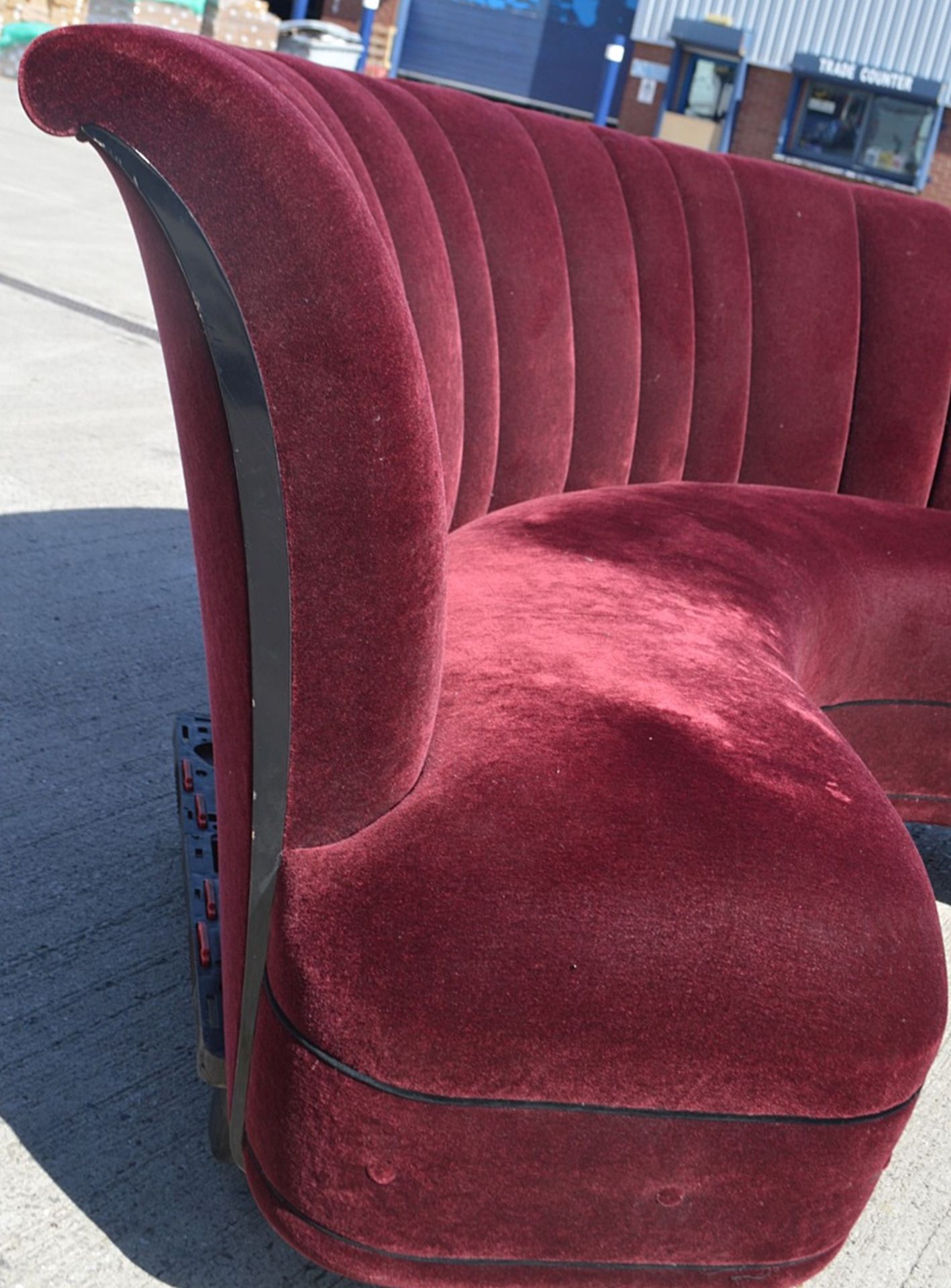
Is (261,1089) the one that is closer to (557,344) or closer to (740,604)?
(740,604)

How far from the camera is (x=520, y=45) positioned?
23.1 meters

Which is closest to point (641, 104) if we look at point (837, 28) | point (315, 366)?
point (837, 28)

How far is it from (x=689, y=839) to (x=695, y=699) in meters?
0.33

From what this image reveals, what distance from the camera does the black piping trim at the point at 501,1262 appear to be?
46.3 inches

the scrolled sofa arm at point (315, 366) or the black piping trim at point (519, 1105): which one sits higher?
the scrolled sofa arm at point (315, 366)

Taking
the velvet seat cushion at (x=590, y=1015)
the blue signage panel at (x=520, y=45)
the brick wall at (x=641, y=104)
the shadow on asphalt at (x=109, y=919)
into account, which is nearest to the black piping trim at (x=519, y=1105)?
the velvet seat cushion at (x=590, y=1015)

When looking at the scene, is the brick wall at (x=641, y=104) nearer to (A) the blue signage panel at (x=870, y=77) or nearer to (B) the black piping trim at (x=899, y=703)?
(A) the blue signage panel at (x=870, y=77)

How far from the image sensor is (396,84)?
2.22 m

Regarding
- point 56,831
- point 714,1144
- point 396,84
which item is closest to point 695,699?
A: point 714,1144

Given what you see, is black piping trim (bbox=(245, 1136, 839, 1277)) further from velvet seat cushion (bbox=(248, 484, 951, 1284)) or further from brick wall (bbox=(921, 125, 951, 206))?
brick wall (bbox=(921, 125, 951, 206))

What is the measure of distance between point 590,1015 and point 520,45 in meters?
24.3

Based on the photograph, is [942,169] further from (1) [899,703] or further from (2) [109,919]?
(2) [109,919]

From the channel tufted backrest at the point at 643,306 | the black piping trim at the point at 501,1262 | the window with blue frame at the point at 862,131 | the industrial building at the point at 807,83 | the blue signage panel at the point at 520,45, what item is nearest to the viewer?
the black piping trim at the point at 501,1262

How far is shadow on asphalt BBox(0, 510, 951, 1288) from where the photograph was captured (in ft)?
4.65
